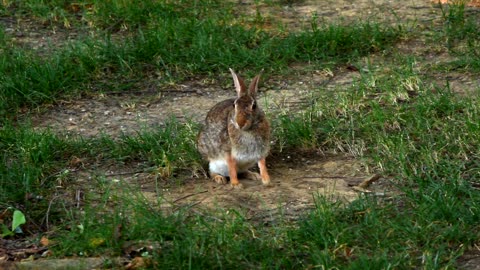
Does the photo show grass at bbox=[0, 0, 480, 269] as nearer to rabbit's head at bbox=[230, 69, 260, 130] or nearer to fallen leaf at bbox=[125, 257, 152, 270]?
fallen leaf at bbox=[125, 257, 152, 270]

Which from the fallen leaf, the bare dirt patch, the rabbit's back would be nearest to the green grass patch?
the bare dirt patch

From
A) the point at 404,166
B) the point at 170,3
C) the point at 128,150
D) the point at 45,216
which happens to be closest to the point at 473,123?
the point at 404,166

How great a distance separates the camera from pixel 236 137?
6.46 metres

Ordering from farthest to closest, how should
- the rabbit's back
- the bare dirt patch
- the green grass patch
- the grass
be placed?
the green grass patch, the rabbit's back, the bare dirt patch, the grass

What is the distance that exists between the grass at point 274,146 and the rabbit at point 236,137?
19 cm

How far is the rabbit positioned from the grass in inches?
7.5

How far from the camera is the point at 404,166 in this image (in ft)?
20.7

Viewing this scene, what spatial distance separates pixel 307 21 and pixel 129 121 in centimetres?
213

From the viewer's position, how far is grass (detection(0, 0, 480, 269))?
5.38 m

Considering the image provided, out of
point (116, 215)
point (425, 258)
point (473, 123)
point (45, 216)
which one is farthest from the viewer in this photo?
point (473, 123)

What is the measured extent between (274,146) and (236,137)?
0.57 m

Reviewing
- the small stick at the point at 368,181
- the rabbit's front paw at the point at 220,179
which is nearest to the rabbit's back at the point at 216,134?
the rabbit's front paw at the point at 220,179

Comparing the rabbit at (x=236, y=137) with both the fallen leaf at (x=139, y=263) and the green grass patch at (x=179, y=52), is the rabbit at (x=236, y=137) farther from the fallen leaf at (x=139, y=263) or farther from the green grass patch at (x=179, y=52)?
the green grass patch at (x=179, y=52)

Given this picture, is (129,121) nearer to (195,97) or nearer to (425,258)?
(195,97)
